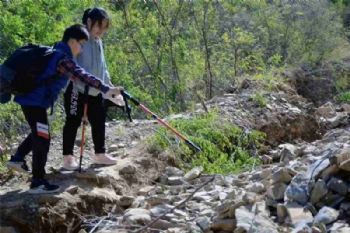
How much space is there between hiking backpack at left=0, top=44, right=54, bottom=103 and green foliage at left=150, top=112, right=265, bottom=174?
2.05 metres

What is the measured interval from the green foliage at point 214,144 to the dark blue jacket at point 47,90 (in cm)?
186

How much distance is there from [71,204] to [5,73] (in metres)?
1.19

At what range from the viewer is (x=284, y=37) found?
16.5m

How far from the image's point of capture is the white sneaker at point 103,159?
5.69 m

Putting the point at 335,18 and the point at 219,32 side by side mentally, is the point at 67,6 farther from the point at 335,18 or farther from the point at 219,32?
the point at 335,18

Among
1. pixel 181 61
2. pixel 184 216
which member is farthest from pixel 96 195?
pixel 181 61

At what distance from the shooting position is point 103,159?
18.8 feet

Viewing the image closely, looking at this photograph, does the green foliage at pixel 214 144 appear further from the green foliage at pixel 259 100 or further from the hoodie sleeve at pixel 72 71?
the hoodie sleeve at pixel 72 71

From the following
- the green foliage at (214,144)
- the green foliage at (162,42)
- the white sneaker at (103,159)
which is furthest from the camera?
the green foliage at (162,42)

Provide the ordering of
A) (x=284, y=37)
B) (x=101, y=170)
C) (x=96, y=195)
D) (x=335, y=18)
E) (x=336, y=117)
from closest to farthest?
(x=96, y=195) < (x=101, y=170) < (x=336, y=117) < (x=284, y=37) < (x=335, y=18)

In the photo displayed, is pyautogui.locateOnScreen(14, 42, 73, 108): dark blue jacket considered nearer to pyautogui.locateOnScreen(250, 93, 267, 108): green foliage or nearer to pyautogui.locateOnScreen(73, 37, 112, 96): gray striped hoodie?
pyautogui.locateOnScreen(73, 37, 112, 96): gray striped hoodie

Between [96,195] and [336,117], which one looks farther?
[336,117]

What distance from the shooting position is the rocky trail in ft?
12.8

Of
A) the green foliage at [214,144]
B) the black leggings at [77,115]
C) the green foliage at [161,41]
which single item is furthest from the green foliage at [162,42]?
the black leggings at [77,115]
